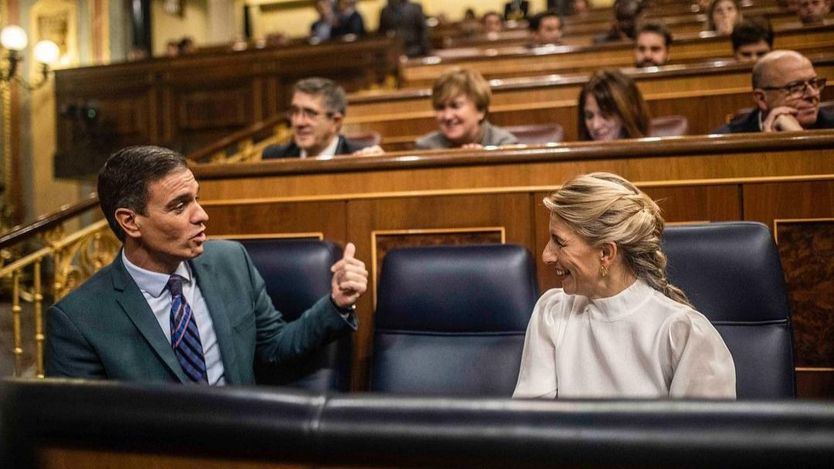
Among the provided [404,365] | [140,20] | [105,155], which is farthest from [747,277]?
[140,20]

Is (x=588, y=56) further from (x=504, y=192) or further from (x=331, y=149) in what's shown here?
(x=504, y=192)

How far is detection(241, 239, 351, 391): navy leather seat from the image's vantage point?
1419 millimetres

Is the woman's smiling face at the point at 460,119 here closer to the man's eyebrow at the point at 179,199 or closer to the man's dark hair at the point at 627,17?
the man's eyebrow at the point at 179,199

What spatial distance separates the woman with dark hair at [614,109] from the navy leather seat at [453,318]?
3.01 ft

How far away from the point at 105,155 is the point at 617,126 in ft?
13.6

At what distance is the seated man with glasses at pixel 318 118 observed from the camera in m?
2.42

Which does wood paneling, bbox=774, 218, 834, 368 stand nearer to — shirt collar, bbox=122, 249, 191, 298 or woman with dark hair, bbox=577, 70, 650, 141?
woman with dark hair, bbox=577, 70, 650, 141

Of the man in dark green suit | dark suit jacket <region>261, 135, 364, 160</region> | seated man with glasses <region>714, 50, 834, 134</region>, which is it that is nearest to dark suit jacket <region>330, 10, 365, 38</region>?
dark suit jacket <region>261, 135, 364, 160</region>

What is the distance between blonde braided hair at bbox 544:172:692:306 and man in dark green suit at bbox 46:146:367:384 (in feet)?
1.30

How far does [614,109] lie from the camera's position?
2131 millimetres

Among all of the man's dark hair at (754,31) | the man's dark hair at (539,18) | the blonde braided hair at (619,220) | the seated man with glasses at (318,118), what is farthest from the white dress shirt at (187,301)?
the man's dark hair at (539,18)

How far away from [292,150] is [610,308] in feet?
5.44

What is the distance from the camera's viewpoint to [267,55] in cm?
493

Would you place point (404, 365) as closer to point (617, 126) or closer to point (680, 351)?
point (680, 351)
